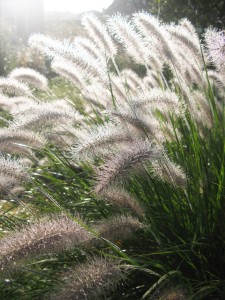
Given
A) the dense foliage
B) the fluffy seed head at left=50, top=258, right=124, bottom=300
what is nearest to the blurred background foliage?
the dense foliage

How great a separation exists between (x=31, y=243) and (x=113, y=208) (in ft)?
3.52

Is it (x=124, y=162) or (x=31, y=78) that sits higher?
(x=31, y=78)

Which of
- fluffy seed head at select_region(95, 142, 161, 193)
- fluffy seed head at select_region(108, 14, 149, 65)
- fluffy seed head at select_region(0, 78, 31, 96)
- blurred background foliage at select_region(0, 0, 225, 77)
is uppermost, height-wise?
blurred background foliage at select_region(0, 0, 225, 77)

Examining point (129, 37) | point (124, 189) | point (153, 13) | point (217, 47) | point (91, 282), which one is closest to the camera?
point (91, 282)

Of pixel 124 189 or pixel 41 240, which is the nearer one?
pixel 41 240

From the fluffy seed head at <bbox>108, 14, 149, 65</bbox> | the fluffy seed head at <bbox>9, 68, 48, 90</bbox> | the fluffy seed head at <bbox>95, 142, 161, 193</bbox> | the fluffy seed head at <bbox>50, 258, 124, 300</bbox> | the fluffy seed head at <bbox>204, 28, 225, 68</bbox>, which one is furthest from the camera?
the fluffy seed head at <bbox>9, 68, 48, 90</bbox>

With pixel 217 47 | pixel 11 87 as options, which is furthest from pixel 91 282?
pixel 11 87

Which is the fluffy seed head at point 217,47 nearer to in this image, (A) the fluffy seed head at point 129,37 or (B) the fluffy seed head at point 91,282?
(A) the fluffy seed head at point 129,37

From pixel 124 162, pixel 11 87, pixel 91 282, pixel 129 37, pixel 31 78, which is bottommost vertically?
pixel 91 282

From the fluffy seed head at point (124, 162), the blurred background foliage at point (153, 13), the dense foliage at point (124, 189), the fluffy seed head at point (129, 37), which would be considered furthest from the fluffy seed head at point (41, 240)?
the fluffy seed head at point (129, 37)

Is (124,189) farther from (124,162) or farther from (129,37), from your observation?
(129,37)

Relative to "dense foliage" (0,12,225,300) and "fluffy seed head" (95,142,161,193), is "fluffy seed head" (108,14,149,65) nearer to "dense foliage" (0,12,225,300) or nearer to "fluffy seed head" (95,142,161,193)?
"dense foliage" (0,12,225,300)

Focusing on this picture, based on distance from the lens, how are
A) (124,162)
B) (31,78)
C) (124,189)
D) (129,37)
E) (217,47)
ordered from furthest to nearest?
(31,78)
(129,37)
(217,47)
(124,189)
(124,162)

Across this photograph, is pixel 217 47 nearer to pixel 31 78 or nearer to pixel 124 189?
pixel 124 189
